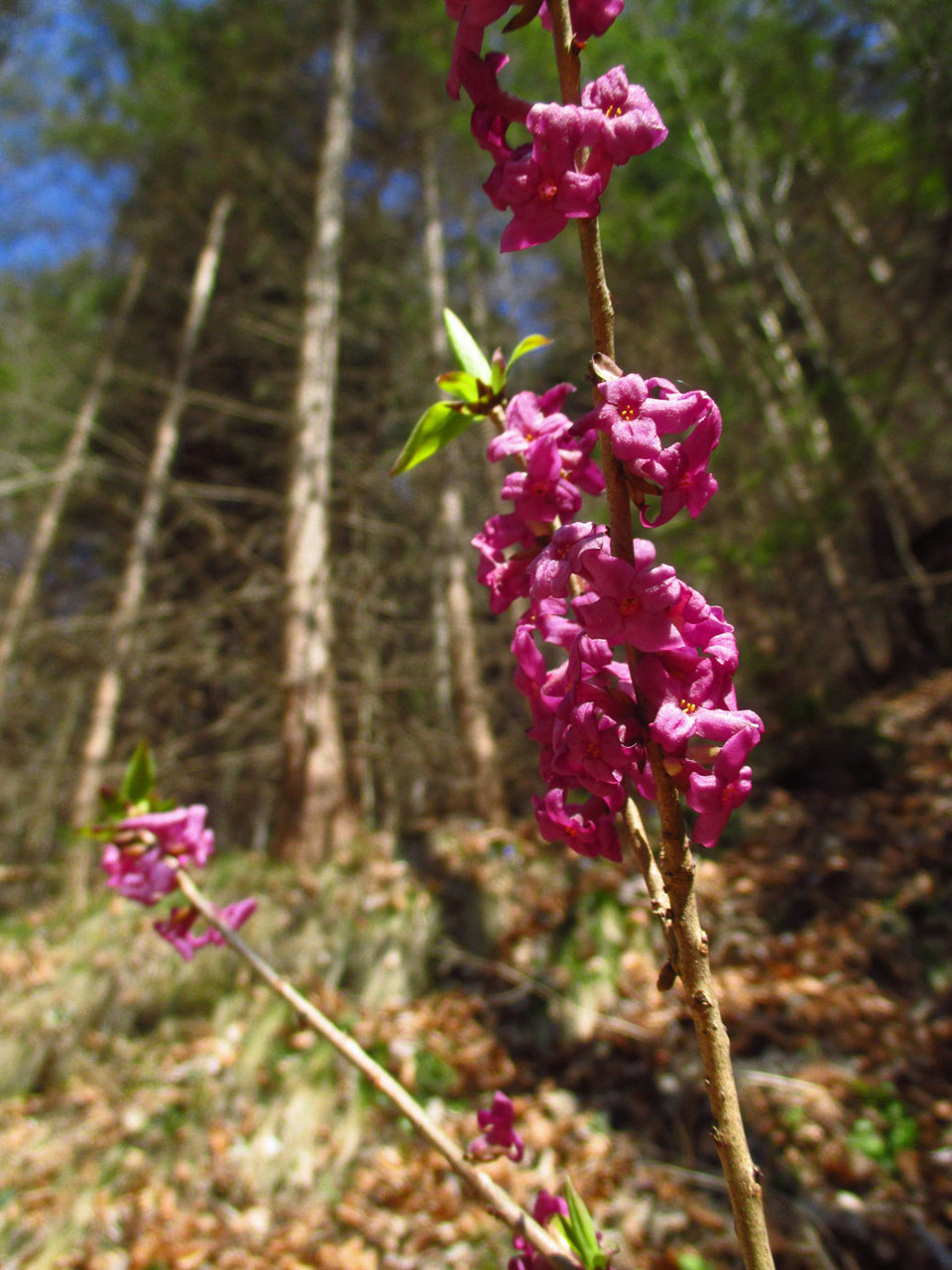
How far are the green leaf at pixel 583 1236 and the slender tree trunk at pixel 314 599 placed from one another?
4741mm

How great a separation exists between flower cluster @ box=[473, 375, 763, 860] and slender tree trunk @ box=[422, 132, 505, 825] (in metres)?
5.89

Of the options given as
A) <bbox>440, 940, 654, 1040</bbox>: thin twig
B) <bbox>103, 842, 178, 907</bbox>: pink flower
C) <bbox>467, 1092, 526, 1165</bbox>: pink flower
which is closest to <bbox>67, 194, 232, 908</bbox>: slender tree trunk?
<bbox>440, 940, 654, 1040</bbox>: thin twig

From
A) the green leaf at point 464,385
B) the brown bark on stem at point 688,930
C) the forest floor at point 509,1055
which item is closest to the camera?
the brown bark on stem at point 688,930

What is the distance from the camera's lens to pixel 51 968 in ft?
16.4

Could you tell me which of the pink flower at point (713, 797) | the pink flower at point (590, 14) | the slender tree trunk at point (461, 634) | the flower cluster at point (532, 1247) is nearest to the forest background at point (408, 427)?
the slender tree trunk at point (461, 634)

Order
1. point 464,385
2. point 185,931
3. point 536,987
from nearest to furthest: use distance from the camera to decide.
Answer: point 464,385 < point 185,931 < point 536,987

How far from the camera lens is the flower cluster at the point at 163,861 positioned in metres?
0.99

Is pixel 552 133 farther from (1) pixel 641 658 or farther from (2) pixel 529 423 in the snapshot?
(1) pixel 641 658

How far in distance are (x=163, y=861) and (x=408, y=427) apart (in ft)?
→ 30.4

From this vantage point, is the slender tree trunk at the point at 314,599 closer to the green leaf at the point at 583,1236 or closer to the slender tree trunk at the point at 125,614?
the slender tree trunk at the point at 125,614

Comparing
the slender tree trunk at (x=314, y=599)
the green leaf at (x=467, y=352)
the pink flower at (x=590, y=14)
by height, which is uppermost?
the slender tree trunk at (x=314, y=599)

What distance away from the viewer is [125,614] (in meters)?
7.29

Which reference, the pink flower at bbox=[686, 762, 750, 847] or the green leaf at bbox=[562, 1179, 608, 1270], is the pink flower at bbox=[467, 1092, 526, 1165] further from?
the pink flower at bbox=[686, 762, 750, 847]

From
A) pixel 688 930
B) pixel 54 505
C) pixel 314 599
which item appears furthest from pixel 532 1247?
pixel 54 505
